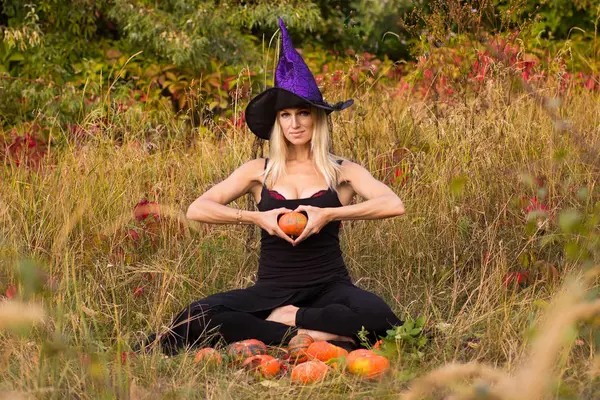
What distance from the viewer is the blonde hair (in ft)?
13.3

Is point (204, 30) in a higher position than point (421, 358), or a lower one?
higher

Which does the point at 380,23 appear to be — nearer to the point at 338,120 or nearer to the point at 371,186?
the point at 338,120

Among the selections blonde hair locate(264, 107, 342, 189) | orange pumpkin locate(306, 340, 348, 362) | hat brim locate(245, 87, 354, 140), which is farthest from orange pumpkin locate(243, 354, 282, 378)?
hat brim locate(245, 87, 354, 140)

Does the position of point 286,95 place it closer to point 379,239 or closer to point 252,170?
point 252,170

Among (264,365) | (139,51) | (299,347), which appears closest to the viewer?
(264,365)

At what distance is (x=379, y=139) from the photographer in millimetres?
5695

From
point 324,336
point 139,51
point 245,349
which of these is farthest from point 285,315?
point 139,51

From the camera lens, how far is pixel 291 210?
388 cm

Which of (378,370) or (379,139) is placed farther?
(379,139)

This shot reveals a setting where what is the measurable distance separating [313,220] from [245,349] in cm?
61

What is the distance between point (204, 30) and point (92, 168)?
292 centimetres

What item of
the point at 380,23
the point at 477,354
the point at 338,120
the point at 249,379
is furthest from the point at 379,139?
the point at 380,23

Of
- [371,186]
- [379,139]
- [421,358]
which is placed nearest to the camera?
[421,358]

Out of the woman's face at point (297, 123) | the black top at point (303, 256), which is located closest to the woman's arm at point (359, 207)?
the black top at point (303, 256)
